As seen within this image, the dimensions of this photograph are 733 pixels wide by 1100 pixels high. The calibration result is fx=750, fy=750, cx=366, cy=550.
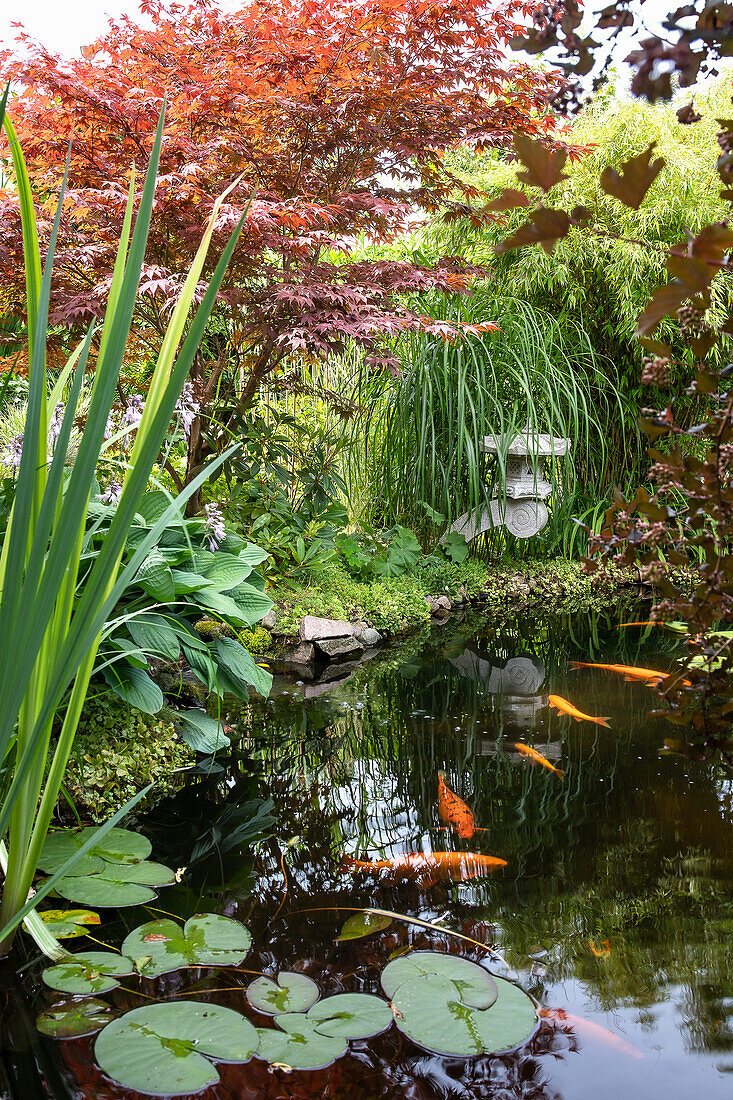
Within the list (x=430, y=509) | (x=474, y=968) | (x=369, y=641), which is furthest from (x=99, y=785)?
(x=430, y=509)

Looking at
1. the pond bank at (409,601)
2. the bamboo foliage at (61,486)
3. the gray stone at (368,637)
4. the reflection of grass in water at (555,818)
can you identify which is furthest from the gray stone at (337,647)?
the bamboo foliage at (61,486)

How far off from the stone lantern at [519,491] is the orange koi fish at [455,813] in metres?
3.05

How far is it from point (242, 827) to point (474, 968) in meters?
0.66

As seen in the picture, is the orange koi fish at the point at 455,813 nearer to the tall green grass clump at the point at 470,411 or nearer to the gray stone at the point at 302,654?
the gray stone at the point at 302,654

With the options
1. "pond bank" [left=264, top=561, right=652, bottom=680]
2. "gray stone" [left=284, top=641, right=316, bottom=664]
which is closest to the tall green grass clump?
"pond bank" [left=264, top=561, right=652, bottom=680]

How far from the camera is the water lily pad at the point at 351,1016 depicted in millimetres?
920

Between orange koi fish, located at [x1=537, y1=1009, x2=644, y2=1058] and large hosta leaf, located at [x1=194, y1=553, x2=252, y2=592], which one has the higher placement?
large hosta leaf, located at [x1=194, y1=553, x2=252, y2=592]

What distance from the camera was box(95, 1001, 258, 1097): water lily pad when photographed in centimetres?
82

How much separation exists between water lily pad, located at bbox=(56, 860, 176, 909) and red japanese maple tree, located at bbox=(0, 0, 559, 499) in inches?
75.9

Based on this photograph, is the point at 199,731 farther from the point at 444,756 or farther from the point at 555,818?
the point at 555,818

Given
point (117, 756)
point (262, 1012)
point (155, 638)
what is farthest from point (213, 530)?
point (262, 1012)

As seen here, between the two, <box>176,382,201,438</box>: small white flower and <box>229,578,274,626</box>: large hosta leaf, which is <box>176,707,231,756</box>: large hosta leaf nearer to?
<box>229,578,274,626</box>: large hosta leaf

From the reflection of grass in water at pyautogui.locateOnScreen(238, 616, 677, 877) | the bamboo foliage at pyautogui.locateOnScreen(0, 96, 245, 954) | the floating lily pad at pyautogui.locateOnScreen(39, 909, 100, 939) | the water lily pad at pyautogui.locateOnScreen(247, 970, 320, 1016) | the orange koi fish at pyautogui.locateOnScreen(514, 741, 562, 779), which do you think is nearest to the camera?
the bamboo foliage at pyautogui.locateOnScreen(0, 96, 245, 954)

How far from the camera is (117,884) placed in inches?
49.4
